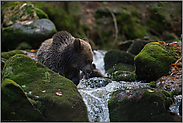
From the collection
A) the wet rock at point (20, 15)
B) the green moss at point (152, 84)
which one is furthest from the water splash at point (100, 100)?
the wet rock at point (20, 15)

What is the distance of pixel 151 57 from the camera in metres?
6.54

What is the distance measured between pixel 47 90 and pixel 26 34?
7373 millimetres

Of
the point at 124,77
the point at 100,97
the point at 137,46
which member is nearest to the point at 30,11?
the point at 137,46

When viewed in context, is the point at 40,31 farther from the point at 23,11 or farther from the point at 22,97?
the point at 22,97

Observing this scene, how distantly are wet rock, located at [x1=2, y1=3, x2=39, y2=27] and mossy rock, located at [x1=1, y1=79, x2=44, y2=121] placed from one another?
28.2 ft

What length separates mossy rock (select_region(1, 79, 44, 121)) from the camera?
3355 millimetres

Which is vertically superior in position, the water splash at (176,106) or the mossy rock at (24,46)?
the water splash at (176,106)

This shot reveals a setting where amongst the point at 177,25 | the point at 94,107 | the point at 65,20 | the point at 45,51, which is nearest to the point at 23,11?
the point at 65,20

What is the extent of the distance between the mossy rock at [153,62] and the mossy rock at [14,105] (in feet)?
13.4

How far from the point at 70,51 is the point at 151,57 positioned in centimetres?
265

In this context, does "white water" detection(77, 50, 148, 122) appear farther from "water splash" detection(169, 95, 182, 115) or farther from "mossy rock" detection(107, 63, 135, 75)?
"mossy rock" detection(107, 63, 135, 75)

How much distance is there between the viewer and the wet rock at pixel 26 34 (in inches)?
420

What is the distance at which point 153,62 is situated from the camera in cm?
642

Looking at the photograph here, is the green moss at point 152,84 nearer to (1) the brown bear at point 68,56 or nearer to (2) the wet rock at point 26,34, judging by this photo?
(1) the brown bear at point 68,56
